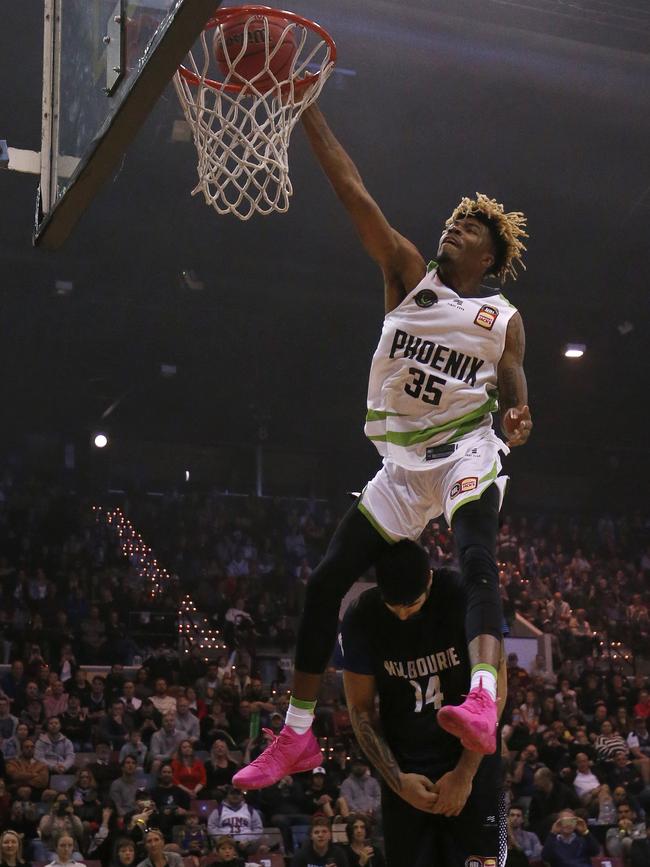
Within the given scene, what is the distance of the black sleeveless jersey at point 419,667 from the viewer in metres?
4.26

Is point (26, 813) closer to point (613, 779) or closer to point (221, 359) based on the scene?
point (613, 779)

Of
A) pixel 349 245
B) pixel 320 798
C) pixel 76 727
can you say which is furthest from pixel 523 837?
pixel 349 245

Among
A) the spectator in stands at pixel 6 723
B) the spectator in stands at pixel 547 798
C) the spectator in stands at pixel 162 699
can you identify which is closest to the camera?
the spectator in stands at pixel 547 798

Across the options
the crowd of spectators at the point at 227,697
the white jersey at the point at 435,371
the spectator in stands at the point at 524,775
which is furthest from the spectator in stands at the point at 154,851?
the white jersey at the point at 435,371

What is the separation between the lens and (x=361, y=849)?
971 cm

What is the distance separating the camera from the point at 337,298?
1970 centimetres

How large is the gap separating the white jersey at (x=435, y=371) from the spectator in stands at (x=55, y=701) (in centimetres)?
901

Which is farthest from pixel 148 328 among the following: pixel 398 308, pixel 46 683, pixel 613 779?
pixel 398 308

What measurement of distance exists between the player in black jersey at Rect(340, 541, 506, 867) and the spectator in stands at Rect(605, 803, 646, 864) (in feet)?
24.0

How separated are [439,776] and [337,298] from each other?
52.0ft

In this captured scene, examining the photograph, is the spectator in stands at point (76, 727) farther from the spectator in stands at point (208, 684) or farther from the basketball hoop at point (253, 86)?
the basketball hoop at point (253, 86)

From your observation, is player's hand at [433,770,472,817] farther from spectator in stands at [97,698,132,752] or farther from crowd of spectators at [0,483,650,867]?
spectator in stands at [97,698,132,752]

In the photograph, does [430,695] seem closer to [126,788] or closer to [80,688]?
[126,788]

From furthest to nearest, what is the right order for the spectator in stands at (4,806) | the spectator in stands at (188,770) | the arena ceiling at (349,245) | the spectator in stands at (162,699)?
the arena ceiling at (349,245) → the spectator in stands at (162,699) → the spectator in stands at (188,770) → the spectator in stands at (4,806)
